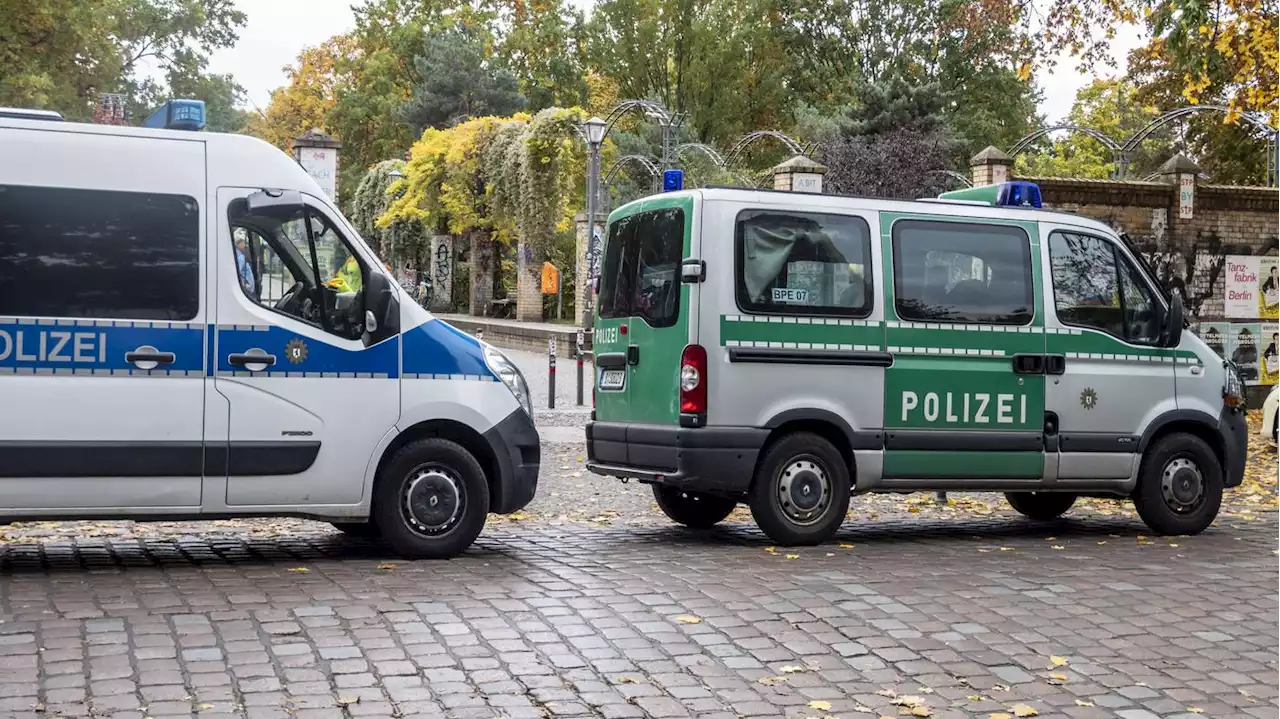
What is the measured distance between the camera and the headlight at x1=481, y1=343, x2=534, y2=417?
9.32 metres

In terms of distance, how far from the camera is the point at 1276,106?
2006 centimetres

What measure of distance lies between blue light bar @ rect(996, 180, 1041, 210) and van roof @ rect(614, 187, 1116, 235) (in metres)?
0.26

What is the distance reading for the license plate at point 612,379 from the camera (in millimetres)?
10556

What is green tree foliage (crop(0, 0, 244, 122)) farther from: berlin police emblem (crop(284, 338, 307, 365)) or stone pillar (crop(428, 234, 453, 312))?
berlin police emblem (crop(284, 338, 307, 365))

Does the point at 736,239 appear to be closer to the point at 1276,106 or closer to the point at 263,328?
the point at 263,328

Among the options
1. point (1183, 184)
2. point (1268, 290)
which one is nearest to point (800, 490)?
point (1183, 184)

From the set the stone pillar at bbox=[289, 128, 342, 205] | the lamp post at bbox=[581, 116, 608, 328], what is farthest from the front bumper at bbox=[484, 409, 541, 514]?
the lamp post at bbox=[581, 116, 608, 328]

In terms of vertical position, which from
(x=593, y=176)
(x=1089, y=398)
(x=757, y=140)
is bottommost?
(x=1089, y=398)

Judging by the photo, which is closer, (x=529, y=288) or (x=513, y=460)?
(x=513, y=460)

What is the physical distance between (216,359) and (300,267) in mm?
698

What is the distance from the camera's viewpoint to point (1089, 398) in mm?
10906

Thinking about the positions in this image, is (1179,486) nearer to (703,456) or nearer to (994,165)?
(703,456)

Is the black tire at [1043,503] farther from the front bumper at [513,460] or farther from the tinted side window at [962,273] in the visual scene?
the front bumper at [513,460]

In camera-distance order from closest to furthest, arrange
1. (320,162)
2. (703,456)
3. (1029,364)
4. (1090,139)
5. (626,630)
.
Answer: (626,630)
(703,456)
(1029,364)
(320,162)
(1090,139)
